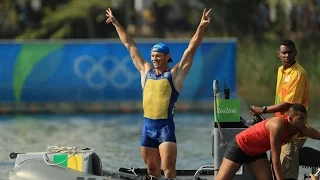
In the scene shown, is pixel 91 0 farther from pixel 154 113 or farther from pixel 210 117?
pixel 154 113

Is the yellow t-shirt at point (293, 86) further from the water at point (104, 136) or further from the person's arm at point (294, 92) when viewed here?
the water at point (104, 136)

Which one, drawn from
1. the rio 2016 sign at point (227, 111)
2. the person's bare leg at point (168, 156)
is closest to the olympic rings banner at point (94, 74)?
the person's bare leg at point (168, 156)

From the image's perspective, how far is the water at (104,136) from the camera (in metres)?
17.7

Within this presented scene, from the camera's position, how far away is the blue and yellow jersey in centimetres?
1174

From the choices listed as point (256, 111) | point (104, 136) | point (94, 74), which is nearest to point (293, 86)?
point (256, 111)

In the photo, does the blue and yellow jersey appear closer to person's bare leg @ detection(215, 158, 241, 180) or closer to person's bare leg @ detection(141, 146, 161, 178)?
person's bare leg @ detection(141, 146, 161, 178)

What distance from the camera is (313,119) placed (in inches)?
949

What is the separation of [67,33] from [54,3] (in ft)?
6.35

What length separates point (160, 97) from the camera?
11.7 meters

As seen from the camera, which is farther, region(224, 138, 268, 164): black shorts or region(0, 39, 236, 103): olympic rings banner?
region(0, 39, 236, 103): olympic rings banner

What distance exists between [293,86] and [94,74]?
1443cm

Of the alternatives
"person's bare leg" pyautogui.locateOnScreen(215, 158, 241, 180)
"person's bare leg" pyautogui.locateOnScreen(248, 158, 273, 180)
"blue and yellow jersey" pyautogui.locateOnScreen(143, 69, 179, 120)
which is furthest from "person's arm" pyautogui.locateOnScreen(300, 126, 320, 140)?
"blue and yellow jersey" pyautogui.locateOnScreen(143, 69, 179, 120)

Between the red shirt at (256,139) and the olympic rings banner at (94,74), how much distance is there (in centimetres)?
1471

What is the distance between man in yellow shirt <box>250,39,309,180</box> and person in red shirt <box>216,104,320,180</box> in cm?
57
